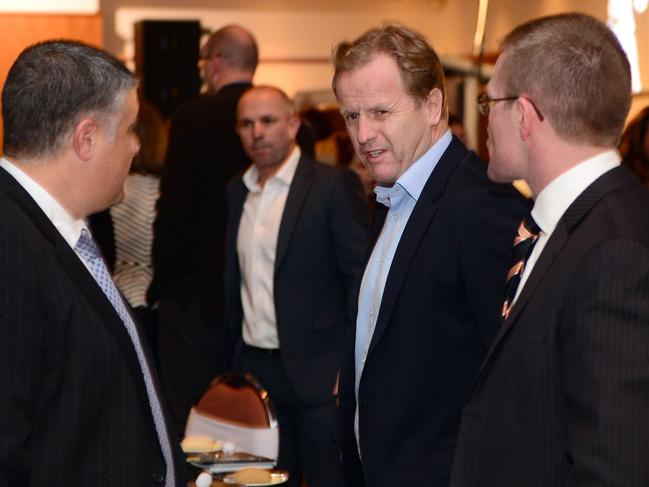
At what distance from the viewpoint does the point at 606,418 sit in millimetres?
1518

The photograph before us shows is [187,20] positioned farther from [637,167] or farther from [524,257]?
[524,257]

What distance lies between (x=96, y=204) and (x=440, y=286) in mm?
760

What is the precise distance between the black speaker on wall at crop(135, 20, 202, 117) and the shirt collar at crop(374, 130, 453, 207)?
6212 millimetres

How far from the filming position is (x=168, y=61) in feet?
28.0

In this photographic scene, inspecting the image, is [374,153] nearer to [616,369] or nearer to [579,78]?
[579,78]

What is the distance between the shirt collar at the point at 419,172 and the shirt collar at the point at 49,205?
0.79 metres

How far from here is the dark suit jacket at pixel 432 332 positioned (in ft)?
7.40

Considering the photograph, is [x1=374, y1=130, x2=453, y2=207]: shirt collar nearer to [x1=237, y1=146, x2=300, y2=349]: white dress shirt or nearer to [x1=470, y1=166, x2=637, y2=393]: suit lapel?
[x1=470, y1=166, x2=637, y2=393]: suit lapel

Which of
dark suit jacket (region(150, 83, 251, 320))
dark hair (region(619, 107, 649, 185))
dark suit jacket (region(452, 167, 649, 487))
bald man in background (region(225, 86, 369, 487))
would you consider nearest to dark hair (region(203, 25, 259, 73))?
dark suit jacket (region(150, 83, 251, 320))

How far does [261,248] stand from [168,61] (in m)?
4.95

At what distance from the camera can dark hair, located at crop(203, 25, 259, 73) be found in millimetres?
4711

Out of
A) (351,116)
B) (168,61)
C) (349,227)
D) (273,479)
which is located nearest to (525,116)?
(351,116)

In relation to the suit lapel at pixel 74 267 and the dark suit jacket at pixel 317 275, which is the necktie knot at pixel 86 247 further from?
the dark suit jacket at pixel 317 275

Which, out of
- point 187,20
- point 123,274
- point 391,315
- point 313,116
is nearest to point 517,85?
point 391,315
